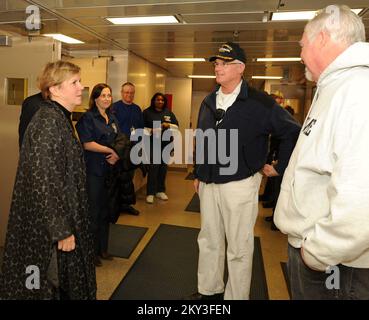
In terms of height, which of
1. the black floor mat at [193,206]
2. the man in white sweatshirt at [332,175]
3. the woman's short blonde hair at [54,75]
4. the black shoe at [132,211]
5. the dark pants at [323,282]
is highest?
the woman's short blonde hair at [54,75]

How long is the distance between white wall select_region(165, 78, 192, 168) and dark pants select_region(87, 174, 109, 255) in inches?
190

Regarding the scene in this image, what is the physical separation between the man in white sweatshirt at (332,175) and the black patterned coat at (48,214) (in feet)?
3.25

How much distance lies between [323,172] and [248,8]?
1.98 meters

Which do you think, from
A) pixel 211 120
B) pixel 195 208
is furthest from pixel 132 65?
pixel 211 120

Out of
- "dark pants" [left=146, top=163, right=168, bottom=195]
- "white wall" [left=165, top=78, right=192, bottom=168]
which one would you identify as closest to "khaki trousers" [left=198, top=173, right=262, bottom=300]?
"dark pants" [left=146, top=163, right=168, bottom=195]

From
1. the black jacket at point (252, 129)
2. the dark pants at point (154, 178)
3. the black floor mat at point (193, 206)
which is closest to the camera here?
the black jacket at point (252, 129)

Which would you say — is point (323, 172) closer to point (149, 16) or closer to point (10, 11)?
point (149, 16)

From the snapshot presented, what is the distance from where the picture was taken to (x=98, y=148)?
8.34 ft

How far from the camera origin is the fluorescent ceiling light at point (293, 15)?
2648mm

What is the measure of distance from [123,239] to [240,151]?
1.89 m

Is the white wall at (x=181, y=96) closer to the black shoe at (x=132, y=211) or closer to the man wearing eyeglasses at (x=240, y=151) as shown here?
the black shoe at (x=132, y=211)

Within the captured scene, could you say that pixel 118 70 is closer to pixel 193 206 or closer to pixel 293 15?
pixel 193 206

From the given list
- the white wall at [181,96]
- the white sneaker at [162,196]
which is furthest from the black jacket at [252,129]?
the white wall at [181,96]

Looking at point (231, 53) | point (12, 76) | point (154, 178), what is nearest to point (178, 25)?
point (231, 53)
